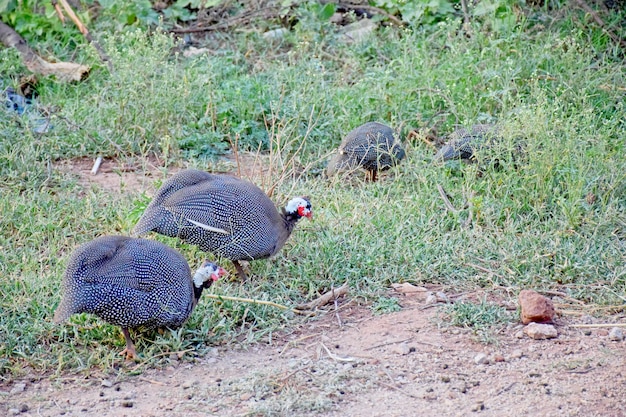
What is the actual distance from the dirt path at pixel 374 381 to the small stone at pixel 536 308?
87mm

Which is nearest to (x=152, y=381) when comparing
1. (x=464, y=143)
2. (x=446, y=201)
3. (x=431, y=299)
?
(x=431, y=299)

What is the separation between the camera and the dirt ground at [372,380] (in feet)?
11.9

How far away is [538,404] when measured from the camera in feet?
11.8

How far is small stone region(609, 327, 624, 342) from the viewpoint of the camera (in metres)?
4.23

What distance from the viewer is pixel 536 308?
432cm

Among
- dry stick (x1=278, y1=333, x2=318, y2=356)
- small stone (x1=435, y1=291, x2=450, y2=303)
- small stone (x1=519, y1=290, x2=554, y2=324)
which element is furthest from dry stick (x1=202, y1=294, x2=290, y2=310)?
small stone (x1=519, y1=290, x2=554, y2=324)

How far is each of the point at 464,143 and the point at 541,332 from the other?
203 centimetres

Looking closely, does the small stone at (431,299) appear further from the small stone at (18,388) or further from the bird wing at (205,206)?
the small stone at (18,388)

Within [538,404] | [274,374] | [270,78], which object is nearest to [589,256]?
[538,404]

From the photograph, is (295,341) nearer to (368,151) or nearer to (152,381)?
(152,381)

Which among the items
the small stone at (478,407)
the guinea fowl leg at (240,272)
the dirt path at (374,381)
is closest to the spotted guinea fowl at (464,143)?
the guinea fowl leg at (240,272)

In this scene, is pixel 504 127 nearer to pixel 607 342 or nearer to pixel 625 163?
pixel 625 163

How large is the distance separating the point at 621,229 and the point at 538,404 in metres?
1.97

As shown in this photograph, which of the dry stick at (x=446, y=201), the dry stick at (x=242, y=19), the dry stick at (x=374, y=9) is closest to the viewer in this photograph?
the dry stick at (x=446, y=201)
